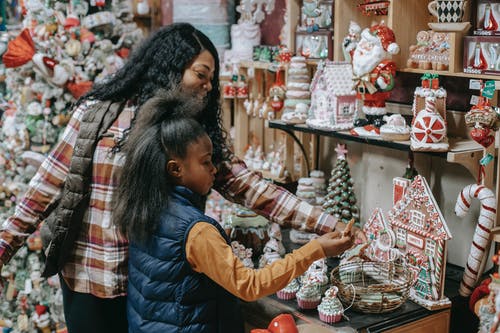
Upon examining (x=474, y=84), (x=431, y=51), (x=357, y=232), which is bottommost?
(x=357, y=232)

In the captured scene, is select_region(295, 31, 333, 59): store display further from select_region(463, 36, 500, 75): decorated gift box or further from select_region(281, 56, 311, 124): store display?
select_region(463, 36, 500, 75): decorated gift box

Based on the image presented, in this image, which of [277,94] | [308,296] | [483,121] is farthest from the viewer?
[277,94]

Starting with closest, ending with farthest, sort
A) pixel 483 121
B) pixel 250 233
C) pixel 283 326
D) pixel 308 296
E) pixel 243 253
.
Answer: pixel 283 326 < pixel 483 121 < pixel 308 296 < pixel 243 253 < pixel 250 233

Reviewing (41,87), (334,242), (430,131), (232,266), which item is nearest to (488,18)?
(430,131)

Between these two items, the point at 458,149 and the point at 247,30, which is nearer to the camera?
the point at 458,149

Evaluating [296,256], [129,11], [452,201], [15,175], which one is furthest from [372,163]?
[15,175]

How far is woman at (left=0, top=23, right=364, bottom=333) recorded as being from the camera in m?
1.98

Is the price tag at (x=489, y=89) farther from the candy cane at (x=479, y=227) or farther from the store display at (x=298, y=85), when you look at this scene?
the store display at (x=298, y=85)

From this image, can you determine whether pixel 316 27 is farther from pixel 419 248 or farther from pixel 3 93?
pixel 3 93

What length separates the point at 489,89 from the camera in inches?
77.4

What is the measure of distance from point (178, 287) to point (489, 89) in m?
1.03

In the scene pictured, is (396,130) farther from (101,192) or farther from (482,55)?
(101,192)

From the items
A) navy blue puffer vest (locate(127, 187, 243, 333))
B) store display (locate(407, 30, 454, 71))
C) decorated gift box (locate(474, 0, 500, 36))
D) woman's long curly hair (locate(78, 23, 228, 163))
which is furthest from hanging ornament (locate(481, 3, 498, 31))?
navy blue puffer vest (locate(127, 187, 243, 333))

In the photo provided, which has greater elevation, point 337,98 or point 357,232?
point 337,98
